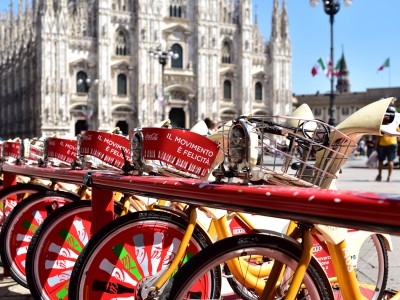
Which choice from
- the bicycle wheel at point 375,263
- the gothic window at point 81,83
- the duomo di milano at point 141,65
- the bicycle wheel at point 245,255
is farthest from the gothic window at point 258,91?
the bicycle wheel at point 245,255

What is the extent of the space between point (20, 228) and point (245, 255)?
7.18 feet

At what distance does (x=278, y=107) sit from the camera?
4181cm

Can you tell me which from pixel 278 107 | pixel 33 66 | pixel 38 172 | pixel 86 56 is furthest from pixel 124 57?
pixel 38 172

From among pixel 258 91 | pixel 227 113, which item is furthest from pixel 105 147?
pixel 258 91

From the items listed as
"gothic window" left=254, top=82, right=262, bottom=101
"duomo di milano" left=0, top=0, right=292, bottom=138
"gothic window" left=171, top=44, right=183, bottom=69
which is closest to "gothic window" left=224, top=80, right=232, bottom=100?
"duomo di milano" left=0, top=0, right=292, bottom=138

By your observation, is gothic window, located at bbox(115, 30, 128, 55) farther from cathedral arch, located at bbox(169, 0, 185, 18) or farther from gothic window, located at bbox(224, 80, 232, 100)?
gothic window, located at bbox(224, 80, 232, 100)

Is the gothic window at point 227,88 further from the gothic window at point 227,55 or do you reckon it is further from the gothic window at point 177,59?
the gothic window at point 177,59

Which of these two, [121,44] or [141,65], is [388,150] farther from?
[121,44]

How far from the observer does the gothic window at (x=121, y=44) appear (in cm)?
3775

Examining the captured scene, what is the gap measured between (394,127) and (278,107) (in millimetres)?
40220

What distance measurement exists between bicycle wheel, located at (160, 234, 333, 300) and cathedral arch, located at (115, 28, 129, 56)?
37.1 metres

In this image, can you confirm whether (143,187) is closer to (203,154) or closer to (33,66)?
(203,154)

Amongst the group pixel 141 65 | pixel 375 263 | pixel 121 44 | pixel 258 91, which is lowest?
pixel 375 263

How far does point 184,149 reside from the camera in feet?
7.32
